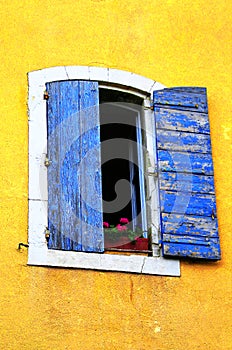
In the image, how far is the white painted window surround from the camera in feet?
26.6

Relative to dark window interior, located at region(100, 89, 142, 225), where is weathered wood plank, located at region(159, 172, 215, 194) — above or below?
below

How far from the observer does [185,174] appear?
8703 millimetres

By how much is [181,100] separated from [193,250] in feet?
4.55

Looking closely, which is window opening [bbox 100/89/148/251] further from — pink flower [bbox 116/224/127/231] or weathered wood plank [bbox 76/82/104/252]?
weathered wood plank [bbox 76/82/104/252]

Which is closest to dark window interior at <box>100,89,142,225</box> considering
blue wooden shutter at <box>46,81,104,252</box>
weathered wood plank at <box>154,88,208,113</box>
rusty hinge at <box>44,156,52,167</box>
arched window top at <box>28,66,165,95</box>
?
arched window top at <box>28,66,165,95</box>

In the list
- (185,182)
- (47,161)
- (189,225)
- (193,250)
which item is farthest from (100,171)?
(193,250)

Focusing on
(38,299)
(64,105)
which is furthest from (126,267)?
(64,105)

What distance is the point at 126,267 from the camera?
820cm

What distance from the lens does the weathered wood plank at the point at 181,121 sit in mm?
8875

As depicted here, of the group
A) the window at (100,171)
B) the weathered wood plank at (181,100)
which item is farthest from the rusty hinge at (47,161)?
the weathered wood plank at (181,100)

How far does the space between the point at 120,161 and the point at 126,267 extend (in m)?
1.99

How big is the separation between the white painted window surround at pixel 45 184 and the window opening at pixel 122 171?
0.13 m

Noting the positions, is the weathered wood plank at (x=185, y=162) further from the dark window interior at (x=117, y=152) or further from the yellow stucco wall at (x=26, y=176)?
the dark window interior at (x=117, y=152)

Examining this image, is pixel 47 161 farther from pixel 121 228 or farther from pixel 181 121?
pixel 181 121
